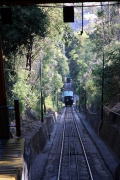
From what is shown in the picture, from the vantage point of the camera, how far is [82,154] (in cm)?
1590

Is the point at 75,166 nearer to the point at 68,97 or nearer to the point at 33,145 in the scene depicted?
the point at 33,145

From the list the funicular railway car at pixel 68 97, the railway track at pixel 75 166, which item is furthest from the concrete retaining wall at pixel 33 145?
the funicular railway car at pixel 68 97

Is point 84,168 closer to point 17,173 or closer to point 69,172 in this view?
point 69,172

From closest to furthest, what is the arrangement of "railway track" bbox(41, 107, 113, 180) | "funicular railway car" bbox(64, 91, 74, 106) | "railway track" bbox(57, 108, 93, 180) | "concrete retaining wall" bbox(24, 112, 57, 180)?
"concrete retaining wall" bbox(24, 112, 57, 180)
"railway track" bbox(41, 107, 113, 180)
"railway track" bbox(57, 108, 93, 180)
"funicular railway car" bbox(64, 91, 74, 106)

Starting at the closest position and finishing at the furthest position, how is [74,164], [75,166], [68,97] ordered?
[75,166]
[74,164]
[68,97]

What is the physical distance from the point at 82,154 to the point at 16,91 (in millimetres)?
6962

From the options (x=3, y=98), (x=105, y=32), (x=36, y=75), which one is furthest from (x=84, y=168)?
(x=105, y=32)

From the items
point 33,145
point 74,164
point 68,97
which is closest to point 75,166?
point 74,164

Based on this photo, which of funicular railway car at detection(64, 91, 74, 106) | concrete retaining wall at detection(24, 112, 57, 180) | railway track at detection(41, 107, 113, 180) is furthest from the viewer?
funicular railway car at detection(64, 91, 74, 106)

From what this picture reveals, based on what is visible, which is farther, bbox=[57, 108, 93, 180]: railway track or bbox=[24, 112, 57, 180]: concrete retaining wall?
bbox=[57, 108, 93, 180]: railway track

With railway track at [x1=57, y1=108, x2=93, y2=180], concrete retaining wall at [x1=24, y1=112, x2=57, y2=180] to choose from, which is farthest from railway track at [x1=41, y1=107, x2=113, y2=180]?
concrete retaining wall at [x1=24, y1=112, x2=57, y2=180]

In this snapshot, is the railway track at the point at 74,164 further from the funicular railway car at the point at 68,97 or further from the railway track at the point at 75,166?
the funicular railway car at the point at 68,97

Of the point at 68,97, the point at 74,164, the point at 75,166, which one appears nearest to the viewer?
Answer: the point at 75,166

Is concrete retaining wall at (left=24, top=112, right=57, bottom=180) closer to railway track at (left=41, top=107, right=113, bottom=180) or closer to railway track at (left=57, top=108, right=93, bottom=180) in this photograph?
railway track at (left=41, top=107, right=113, bottom=180)
